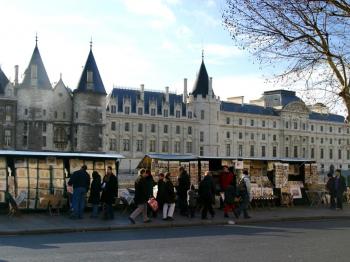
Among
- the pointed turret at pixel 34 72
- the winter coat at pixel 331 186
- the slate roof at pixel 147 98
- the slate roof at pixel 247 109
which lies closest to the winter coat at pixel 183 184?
the winter coat at pixel 331 186

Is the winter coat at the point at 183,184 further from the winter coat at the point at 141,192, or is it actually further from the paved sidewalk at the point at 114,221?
the winter coat at the point at 141,192

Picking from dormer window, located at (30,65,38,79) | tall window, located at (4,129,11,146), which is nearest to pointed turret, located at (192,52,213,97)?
dormer window, located at (30,65,38,79)

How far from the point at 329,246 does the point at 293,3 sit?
226 inches

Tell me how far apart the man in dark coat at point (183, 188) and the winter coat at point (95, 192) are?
2.87m

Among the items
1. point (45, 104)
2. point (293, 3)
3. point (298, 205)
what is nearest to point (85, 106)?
point (45, 104)

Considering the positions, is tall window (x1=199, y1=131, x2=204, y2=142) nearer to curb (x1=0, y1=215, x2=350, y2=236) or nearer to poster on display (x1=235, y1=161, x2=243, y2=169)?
poster on display (x1=235, y1=161, x2=243, y2=169)

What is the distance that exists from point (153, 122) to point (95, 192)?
84.1 metres

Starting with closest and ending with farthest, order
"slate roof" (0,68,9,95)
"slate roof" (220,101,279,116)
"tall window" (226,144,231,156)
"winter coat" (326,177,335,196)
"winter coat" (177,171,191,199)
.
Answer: "winter coat" (177,171,191,199) < "winter coat" (326,177,335,196) < "slate roof" (0,68,9,95) < "tall window" (226,144,231,156) < "slate roof" (220,101,279,116)

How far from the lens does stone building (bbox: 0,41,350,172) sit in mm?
82688

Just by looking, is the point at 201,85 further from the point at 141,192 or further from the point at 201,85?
the point at 141,192

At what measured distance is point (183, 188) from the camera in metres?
20.2

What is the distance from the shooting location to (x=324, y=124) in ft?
439

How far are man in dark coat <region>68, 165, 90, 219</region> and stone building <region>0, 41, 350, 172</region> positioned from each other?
65.3m

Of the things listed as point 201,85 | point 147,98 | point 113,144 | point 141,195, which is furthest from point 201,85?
point 141,195
